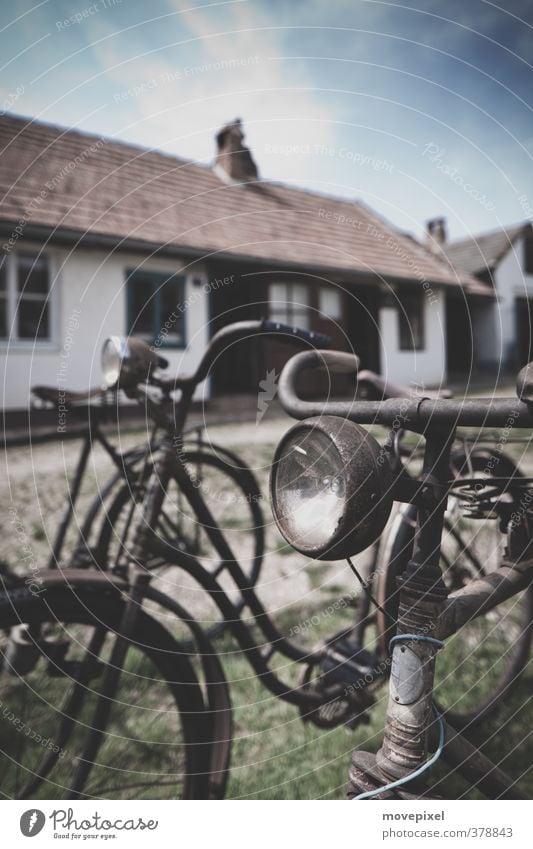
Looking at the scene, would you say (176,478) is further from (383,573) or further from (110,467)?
(110,467)

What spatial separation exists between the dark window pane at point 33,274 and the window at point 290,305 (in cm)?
358

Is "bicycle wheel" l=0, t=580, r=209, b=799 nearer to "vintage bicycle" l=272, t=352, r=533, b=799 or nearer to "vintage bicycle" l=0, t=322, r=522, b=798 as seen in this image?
"vintage bicycle" l=0, t=322, r=522, b=798

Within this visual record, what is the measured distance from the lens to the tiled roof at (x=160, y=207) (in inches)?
291

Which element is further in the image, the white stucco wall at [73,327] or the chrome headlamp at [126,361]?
the white stucco wall at [73,327]

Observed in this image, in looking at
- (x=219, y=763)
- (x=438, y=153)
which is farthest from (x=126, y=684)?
(x=438, y=153)

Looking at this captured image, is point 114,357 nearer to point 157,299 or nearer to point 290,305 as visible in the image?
point 157,299

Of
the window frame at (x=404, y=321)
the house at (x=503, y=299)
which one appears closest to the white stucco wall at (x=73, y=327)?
the window frame at (x=404, y=321)

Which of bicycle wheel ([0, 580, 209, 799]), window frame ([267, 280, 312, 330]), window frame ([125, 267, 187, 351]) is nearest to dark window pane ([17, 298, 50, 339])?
window frame ([125, 267, 187, 351])

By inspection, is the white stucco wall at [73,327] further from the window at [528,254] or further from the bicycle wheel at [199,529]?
the window at [528,254]

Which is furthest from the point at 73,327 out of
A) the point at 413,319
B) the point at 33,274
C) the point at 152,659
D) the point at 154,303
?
the point at 413,319

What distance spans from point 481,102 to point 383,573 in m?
1.09

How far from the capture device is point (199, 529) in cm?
230

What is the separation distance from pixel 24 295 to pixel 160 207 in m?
2.52

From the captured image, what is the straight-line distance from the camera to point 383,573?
4.18 feet
